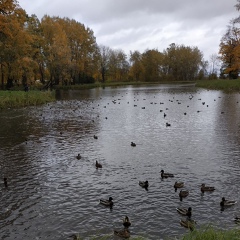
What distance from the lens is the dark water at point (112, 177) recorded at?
867 cm

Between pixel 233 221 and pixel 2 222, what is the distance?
273 inches

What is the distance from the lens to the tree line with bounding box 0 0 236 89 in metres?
46.9

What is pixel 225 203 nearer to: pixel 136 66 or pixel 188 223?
pixel 188 223

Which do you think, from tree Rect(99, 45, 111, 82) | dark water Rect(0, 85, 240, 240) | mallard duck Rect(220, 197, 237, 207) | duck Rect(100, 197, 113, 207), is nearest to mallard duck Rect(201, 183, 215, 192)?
dark water Rect(0, 85, 240, 240)

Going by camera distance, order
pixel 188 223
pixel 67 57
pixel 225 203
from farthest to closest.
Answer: pixel 67 57, pixel 225 203, pixel 188 223

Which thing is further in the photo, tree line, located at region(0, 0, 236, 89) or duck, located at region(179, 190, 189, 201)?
tree line, located at region(0, 0, 236, 89)

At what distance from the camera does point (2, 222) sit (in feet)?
28.8

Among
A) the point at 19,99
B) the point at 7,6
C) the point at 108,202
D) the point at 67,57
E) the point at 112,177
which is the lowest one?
the point at 112,177

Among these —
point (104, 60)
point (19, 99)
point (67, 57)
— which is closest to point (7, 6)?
point (19, 99)

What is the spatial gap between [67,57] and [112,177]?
6213cm

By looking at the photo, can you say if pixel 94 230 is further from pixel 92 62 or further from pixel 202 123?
pixel 92 62

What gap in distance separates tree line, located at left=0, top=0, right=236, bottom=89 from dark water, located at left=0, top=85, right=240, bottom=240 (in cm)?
2752

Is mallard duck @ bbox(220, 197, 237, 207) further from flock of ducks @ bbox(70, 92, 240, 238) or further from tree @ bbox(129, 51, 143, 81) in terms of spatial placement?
tree @ bbox(129, 51, 143, 81)

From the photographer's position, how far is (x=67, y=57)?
70.6m
